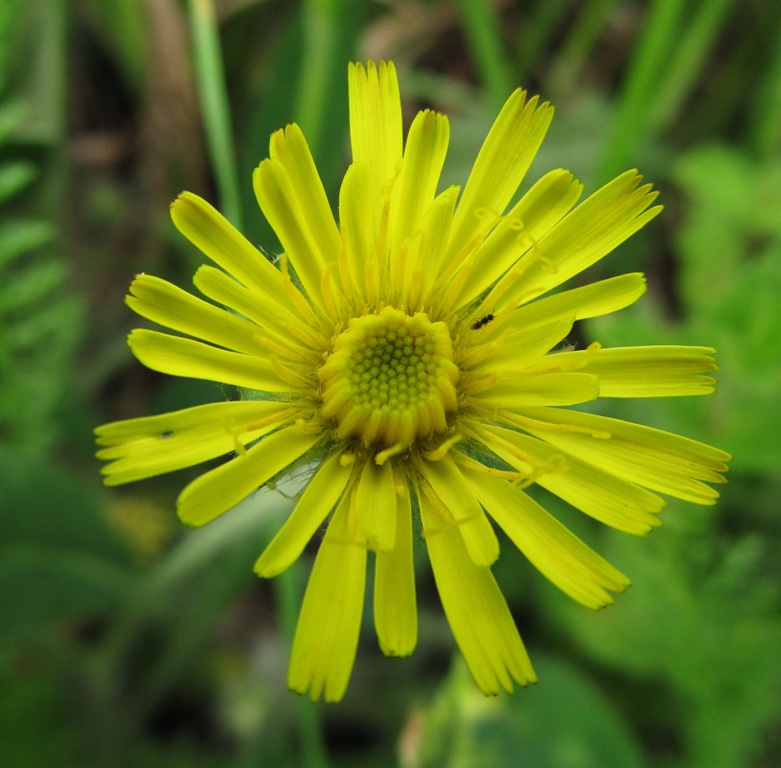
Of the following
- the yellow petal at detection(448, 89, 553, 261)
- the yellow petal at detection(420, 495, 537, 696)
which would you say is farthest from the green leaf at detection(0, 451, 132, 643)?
the yellow petal at detection(448, 89, 553, 261)

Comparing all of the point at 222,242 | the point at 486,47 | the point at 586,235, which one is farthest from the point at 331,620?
the point at 486,47

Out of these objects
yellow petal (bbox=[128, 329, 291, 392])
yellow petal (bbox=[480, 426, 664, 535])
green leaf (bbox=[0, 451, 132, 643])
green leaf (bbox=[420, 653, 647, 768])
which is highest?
Result: yellow petal (bbox=[128, 329, 291, 392])

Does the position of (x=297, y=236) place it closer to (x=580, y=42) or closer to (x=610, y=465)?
(x=610, y=465)

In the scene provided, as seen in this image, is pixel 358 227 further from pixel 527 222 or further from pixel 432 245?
pixel 527 222

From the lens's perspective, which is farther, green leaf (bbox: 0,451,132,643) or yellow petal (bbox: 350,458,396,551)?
green leaf (bbox: 0,451,132,643)

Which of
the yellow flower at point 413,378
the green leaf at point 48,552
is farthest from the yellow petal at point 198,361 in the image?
the green leaf at point 48,552

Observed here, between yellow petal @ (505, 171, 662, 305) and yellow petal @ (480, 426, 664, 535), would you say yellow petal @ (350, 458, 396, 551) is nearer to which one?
yellow petal @ (480, 426, 664, 535)
